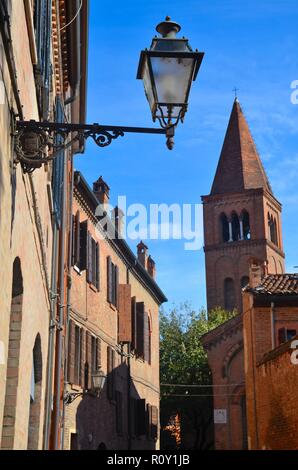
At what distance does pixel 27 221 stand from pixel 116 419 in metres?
17.5

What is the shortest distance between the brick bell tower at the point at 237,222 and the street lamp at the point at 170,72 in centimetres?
5358

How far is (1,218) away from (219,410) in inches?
1196

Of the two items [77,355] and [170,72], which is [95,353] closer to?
[77,355]

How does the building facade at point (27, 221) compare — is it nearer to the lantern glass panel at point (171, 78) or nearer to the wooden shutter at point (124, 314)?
the lantern glass panel at point (171, 78)

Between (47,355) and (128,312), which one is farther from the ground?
(128,312)

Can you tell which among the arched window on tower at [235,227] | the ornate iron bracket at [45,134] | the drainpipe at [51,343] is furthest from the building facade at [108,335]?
the arched window on tower at [235,227]

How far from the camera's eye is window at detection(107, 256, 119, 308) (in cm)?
2206

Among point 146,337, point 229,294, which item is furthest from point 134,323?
point 229,294

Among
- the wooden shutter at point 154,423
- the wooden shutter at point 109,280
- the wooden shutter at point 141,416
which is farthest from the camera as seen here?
the wooden shutter at point 154,423

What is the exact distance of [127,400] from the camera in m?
24.7

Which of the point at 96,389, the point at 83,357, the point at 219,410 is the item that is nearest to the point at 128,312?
the point at 83,357

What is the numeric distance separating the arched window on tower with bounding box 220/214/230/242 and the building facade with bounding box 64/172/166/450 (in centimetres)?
3060

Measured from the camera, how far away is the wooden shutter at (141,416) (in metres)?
26.0
